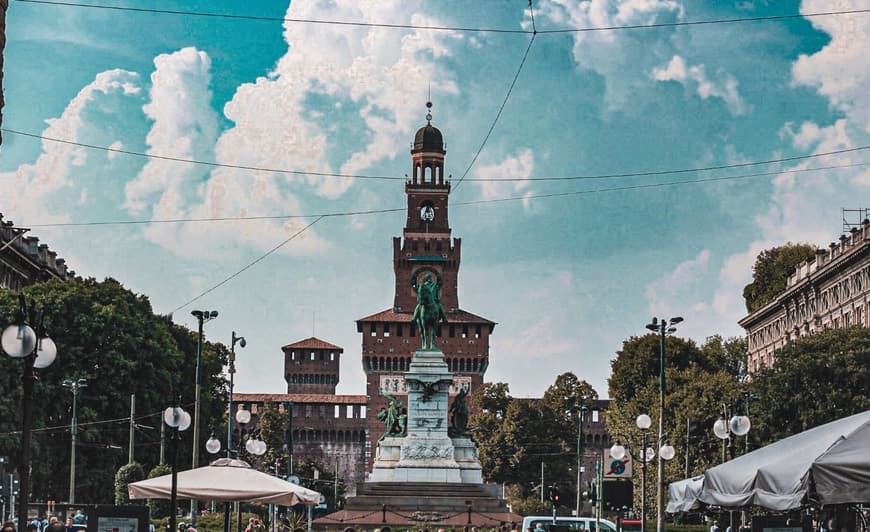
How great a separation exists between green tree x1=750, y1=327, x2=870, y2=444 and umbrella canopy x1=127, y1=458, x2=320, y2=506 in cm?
4398

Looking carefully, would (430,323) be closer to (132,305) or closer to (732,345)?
(132,305)

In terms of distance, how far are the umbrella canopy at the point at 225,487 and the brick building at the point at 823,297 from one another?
52188mm

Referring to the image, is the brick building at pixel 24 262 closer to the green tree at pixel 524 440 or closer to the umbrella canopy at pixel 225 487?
the green tree at pixel 524 440

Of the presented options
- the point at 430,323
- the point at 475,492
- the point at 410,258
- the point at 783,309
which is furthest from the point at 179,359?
the point at 410,258

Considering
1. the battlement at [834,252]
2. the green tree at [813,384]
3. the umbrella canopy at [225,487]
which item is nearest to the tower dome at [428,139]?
the battlement at [834,252]

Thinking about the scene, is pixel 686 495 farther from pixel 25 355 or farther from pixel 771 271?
pixel 771 271

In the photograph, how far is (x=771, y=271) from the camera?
110625mm

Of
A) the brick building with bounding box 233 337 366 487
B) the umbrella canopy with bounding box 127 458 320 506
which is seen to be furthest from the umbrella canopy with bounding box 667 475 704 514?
the brick building with bounding box 233 337 366 487

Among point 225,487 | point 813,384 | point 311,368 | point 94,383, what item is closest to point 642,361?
point 813,384

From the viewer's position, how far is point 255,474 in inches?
918

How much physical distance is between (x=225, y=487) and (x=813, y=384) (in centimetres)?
4695

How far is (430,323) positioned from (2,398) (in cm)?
1696

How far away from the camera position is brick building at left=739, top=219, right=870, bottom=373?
244 feet

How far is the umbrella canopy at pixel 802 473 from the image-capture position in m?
11.9
